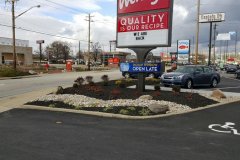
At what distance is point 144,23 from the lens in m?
14.8

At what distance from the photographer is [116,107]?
37.0 feet

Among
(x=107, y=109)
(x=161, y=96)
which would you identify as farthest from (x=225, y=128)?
(x=161, y=96)

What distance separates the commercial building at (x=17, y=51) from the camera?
252ft

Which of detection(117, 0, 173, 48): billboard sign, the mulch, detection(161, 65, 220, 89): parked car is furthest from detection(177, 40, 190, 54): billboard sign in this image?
the mulch

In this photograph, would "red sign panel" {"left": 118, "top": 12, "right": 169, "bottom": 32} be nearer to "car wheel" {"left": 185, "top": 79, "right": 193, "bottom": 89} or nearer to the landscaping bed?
the landscaping bed

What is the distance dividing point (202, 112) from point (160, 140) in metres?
4.14

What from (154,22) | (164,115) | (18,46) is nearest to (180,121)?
(164,115)

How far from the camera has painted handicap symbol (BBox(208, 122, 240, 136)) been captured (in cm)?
836

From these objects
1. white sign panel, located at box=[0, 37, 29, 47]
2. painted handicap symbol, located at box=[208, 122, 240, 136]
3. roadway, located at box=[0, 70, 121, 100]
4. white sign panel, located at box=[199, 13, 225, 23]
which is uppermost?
white sign panel, located at box=[199, 13, 225, 23]

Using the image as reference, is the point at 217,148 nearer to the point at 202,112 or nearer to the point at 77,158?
the point at 77,158

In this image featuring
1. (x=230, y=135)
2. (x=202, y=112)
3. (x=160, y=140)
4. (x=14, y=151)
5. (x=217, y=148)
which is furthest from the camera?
(x=202, y=112)

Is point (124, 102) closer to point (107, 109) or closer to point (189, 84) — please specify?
point (107, 109)

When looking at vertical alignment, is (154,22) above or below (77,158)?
above

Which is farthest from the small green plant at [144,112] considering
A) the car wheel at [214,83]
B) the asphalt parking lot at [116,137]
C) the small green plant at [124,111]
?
the car wheel at [214,83]
